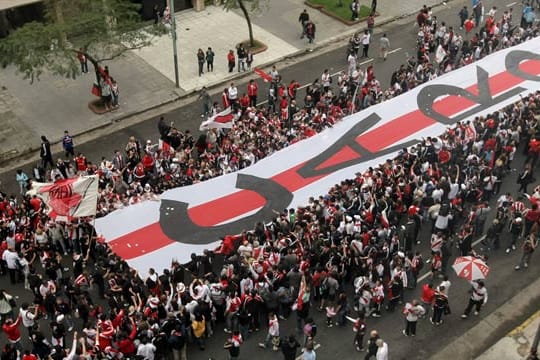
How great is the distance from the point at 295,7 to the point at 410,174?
62.4 feet

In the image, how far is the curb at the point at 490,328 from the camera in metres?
18.6

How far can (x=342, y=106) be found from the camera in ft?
90.7

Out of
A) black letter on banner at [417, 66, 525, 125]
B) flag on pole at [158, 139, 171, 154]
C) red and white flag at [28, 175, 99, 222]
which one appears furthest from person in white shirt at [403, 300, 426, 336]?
flag on pole at [158, 139, 171, 154]

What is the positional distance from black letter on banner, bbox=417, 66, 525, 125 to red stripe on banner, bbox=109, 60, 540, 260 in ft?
0.79

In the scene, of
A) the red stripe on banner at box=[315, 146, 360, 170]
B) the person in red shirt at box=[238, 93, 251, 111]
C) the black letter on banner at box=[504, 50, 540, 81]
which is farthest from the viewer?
the black letter on banner at box=[504, 50, 540, 81]

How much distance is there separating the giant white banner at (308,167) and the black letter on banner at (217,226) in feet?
0.10

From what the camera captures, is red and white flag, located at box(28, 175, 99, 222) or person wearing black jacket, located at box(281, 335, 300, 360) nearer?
person wearing black jacket, located at box(281, 335, 300, 360)

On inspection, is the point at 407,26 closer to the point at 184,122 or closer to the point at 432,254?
the point at 184,122

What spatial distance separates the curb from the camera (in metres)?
18.6

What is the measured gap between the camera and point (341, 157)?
2422 cm

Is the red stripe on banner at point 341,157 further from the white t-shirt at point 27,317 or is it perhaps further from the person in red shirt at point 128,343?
the white t-shirt at point 27,317

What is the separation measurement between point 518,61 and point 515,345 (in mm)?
15430

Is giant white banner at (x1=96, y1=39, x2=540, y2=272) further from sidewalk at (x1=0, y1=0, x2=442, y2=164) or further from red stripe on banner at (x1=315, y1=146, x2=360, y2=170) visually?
sidewalk at (x1=0, y1=0, x2=442, y2=164)

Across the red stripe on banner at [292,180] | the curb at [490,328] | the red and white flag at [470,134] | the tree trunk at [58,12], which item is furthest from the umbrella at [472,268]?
the tree trunk at [58,12]
